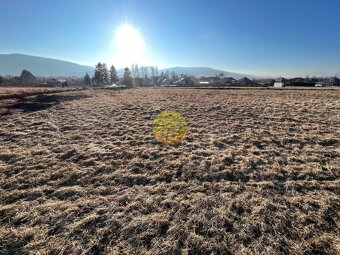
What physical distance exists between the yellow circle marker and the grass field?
1.20 feet

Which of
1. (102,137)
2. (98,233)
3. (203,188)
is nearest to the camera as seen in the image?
(98,233)

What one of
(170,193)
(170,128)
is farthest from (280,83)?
(170,193)

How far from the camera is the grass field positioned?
9.97 ft

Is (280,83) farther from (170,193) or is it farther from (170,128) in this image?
(170,193)

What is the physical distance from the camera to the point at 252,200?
12.9 feet

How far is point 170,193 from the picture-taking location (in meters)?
4.19

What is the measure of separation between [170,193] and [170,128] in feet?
16.1

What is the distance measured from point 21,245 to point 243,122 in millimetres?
9140

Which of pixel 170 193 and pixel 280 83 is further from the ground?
pixel 280 83

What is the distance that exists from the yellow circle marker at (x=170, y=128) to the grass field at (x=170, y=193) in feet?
1.20

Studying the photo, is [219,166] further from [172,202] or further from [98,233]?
[98,233]

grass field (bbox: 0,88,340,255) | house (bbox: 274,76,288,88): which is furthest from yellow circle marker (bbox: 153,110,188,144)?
house (bbox: 274,76,288,88)

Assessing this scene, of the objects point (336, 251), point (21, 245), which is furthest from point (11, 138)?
point (336, 251)

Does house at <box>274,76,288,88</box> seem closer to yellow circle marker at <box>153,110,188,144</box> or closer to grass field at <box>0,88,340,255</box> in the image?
yellow circle marker at <box>153,110,188,144</box>
